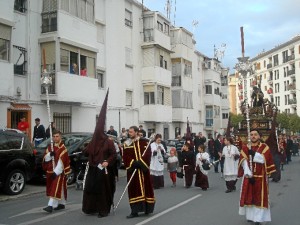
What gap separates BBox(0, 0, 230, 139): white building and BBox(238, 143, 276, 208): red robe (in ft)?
21.3

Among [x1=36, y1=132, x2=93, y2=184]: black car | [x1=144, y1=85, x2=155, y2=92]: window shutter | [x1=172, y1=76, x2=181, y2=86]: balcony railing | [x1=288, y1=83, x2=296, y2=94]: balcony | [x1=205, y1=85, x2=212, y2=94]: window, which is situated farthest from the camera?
[x1=288, y1=83, x2=296, y2=94]: balcony

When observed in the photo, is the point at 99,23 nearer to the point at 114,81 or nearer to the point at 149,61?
the point at 114,81

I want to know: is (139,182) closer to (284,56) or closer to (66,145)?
(66,145)

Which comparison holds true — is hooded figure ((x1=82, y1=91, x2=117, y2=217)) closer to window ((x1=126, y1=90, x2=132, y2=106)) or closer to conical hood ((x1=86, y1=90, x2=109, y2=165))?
conical hood ((x1=86, y1=90, x2=109, y2=165))

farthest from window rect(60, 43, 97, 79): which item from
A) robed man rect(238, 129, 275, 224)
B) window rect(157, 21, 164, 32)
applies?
robed man rect(238, 129, 275, 224)

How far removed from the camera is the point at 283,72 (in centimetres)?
8025

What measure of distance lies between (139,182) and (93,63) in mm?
16708

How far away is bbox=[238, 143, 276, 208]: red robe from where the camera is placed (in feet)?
25.4

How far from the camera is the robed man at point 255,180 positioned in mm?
7742

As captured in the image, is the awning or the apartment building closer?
the awning

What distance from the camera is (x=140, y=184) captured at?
893cm

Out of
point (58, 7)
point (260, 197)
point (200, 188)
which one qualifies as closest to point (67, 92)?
point (58, 7)

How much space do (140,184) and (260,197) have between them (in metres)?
2.49

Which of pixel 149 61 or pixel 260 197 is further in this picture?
pixel 149 61
